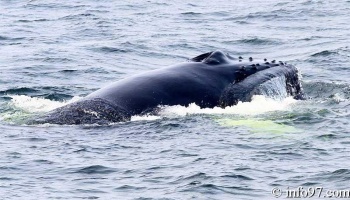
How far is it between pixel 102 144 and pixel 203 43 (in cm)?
1704

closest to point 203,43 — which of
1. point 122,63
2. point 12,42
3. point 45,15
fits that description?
point 122,63

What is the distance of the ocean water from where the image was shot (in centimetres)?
1390

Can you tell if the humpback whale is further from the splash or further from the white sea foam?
the white sea foam

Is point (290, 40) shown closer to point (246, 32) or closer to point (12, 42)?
point (246, 32)

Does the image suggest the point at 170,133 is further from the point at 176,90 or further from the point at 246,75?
the point at 246,75

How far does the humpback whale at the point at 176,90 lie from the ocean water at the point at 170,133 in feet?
0.77

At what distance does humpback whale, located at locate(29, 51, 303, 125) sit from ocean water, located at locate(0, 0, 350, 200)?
0.77 ft

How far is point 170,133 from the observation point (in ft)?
56.0

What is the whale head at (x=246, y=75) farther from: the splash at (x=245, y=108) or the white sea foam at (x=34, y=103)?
the white sea foam at (x=34, y=103)

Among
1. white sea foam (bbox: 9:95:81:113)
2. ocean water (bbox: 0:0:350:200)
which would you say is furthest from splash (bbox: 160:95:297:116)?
white sea foam (bbox: 9:95:81:113)

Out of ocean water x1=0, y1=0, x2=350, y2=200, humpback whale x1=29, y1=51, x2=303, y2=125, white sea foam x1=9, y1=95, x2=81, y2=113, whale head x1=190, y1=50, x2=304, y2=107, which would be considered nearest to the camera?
ocean water x1=0, y1=0, x2=350, y2=200

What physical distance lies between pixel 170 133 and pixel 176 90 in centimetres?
132

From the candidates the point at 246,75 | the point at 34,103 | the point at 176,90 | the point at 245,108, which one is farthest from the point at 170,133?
the point at 34,103

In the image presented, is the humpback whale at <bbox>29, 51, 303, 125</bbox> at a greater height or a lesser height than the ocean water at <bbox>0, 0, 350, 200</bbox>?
greater
